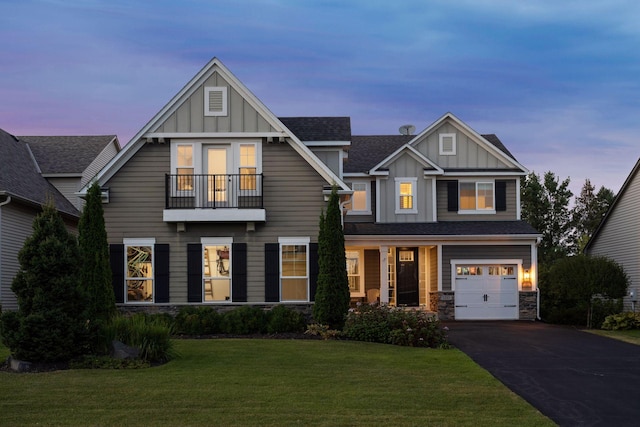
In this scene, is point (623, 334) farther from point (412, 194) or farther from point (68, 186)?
point (68, 186)

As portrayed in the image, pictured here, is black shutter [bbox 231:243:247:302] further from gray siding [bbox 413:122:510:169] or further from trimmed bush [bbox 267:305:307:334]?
gray siding [bbox 413:122:510:169]

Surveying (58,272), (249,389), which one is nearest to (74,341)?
(58,272)

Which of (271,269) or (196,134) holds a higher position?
(196,134)

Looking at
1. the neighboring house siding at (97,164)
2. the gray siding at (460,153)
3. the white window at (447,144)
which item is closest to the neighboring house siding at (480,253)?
the gray siding at (460,153)

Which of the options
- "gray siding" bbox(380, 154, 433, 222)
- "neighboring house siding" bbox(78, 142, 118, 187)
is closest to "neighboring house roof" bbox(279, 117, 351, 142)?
"gray siding" bbox(380, 154, 433, 222)

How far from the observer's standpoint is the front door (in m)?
20.3

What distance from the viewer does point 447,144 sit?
88.6 feet

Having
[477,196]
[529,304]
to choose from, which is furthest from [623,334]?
[477,196]

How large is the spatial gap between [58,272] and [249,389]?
4.48 metres

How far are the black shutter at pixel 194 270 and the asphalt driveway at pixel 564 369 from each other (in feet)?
24.0

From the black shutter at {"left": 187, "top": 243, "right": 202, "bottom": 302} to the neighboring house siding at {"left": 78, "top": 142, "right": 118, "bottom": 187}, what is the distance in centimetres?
915

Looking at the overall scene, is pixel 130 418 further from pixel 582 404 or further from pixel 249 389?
pixel 582 404

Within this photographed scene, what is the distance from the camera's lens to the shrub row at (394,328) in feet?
55.2

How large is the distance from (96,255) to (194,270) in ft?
9.79
